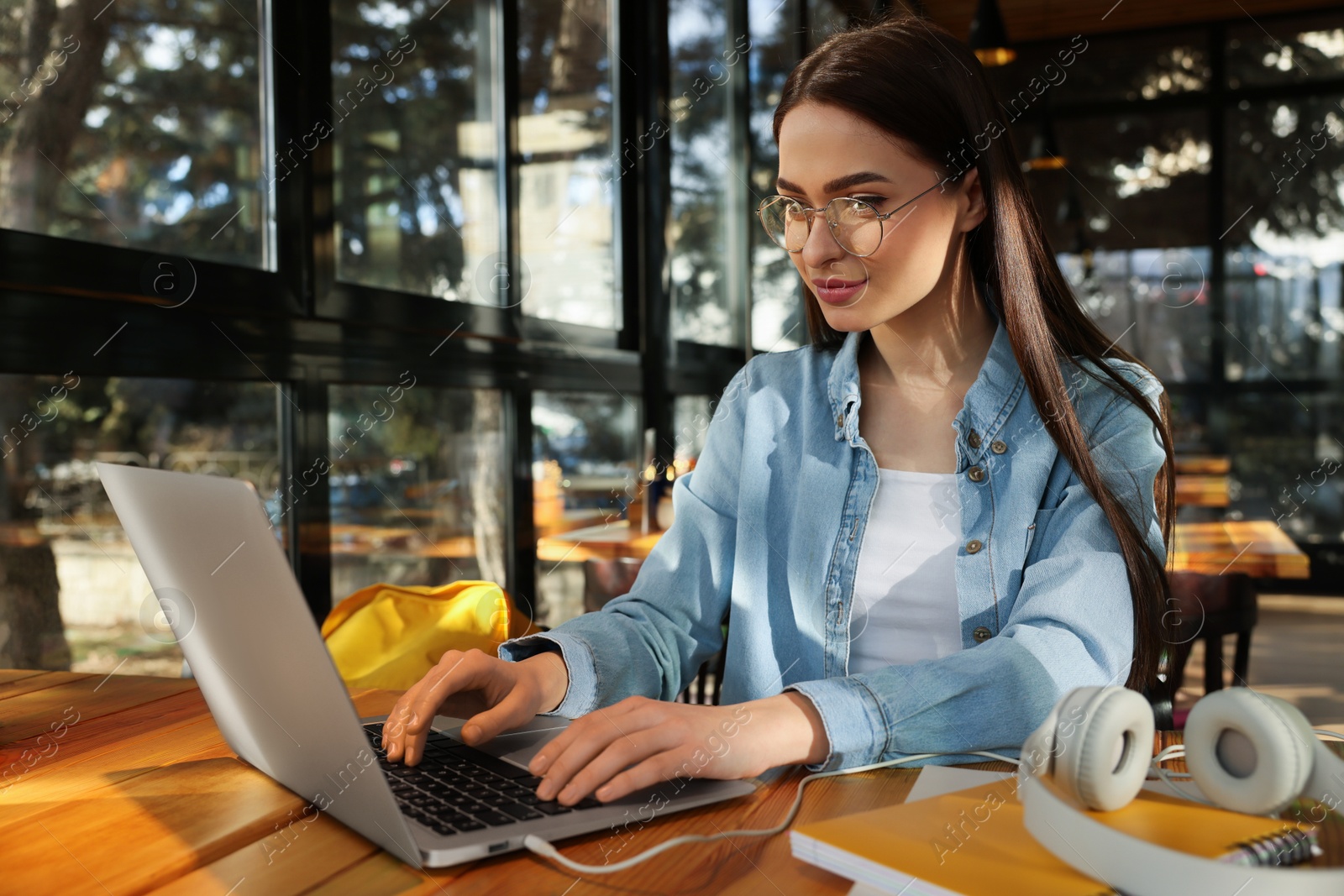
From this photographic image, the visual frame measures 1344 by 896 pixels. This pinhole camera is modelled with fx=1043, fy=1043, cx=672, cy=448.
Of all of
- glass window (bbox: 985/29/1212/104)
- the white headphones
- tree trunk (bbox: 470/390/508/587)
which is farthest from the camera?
glass window (bbox: 985/29/1212/104)

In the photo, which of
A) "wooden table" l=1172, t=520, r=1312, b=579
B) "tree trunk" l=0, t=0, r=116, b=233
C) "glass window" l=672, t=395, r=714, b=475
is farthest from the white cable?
Answer: "glass window" l=672, t=395, r=714, b=475

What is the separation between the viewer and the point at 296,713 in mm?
696

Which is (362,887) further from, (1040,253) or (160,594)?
(1040,253)

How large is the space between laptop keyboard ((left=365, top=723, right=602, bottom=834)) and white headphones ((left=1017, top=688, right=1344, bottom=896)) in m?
0.32

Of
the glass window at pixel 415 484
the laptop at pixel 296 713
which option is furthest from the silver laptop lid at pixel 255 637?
the glass window at pixel 415 484

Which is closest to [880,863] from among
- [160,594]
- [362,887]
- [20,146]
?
[362,887]

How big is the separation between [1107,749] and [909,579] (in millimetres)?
613

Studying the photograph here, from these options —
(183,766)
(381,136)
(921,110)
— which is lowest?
(183,766)

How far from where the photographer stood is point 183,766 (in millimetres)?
882

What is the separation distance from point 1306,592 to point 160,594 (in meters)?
6.73

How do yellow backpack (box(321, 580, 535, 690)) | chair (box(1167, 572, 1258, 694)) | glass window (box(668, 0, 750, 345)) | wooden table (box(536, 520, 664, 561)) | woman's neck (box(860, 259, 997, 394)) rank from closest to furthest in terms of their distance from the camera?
1. woman's neck (box(860, 259, 997, 394))
2. yellow backpack (box(321, 580, 535, 690))
3. chair (box(1167, 572, 1258, 694))
4. wooden table (box(536, 520, 664, 561))
5. glass window (box(668, 0, 750, 345))

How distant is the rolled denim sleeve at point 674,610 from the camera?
40.5 inches

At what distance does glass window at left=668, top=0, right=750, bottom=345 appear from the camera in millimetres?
4117

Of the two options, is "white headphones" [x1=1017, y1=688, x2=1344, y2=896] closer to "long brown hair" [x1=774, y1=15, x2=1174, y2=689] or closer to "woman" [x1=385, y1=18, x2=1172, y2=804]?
"woman" [x1=385, y1=18, x2=1172, y2=804]
